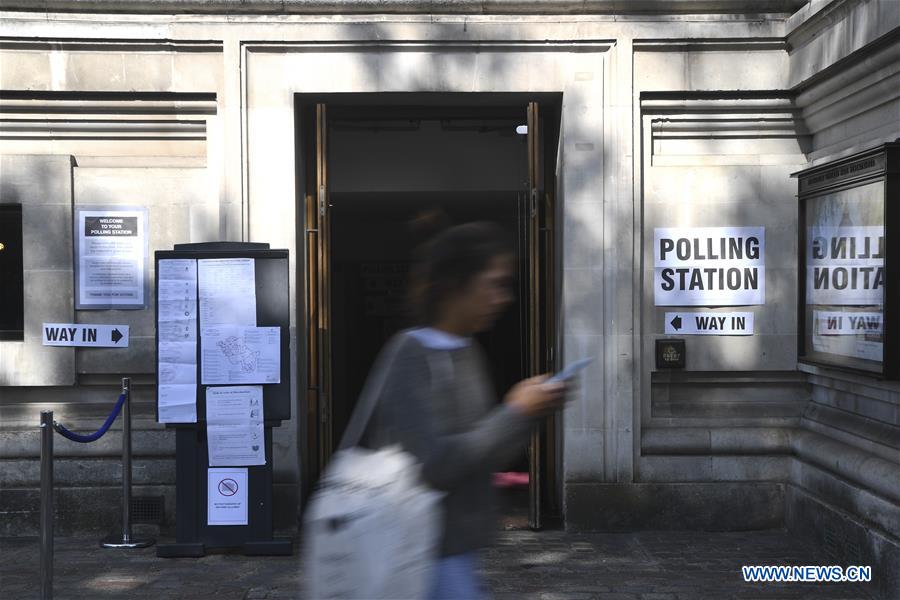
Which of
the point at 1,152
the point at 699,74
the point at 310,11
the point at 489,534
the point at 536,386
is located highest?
the point at 310,11

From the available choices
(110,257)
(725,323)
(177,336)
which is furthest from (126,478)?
(725,323)

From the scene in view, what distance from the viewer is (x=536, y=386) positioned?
230 cm

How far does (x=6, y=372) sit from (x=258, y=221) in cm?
229

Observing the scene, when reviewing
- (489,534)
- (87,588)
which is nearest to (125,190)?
(87,588)

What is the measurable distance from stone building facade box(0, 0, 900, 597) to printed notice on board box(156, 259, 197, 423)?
0.86 metres

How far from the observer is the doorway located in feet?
23.3

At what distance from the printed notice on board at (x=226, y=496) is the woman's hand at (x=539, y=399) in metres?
4.26

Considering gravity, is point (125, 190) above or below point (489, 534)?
above

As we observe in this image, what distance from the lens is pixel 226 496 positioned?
20.1 ft

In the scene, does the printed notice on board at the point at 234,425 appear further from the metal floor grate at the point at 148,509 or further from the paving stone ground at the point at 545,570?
the metal floor grate at the point at 148,509

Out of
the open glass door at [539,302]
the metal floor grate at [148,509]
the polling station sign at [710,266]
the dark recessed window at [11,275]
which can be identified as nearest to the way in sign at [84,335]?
the dark recessed window at [11,275]

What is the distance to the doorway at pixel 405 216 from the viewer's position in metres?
7.11

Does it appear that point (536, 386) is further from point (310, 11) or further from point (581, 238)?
point (310, 11)

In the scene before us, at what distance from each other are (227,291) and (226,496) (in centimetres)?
141
